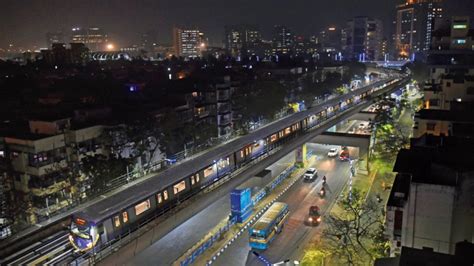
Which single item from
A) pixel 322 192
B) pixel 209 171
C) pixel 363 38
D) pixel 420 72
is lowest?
pixel 322 192

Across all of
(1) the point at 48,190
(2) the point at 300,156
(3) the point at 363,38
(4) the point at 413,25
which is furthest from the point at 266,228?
(4) the point at 413,25

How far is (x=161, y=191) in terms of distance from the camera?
13.4 meters

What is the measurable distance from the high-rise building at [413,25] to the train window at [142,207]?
102m

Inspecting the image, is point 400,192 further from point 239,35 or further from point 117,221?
point 239,35

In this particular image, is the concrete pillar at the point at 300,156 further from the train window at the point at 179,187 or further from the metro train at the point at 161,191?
the train window at the point at 179,187

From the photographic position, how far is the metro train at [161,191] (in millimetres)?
10398

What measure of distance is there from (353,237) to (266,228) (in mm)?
3609

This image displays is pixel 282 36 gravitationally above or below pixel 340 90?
above

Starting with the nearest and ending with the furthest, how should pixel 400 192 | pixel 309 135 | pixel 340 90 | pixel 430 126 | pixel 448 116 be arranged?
pixel 400 192, pixel 448 116, pixel 430 126, pixel 309 135, pixel 340 90

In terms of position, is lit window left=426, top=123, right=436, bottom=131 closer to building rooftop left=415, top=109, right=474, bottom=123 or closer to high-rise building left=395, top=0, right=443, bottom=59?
building rooftop left=415, top=109, right=474, bottom=123

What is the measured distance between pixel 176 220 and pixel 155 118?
977 centimetres

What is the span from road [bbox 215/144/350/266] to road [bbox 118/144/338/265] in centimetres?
175

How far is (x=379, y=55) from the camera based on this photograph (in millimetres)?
115500

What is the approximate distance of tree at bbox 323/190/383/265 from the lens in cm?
1203
